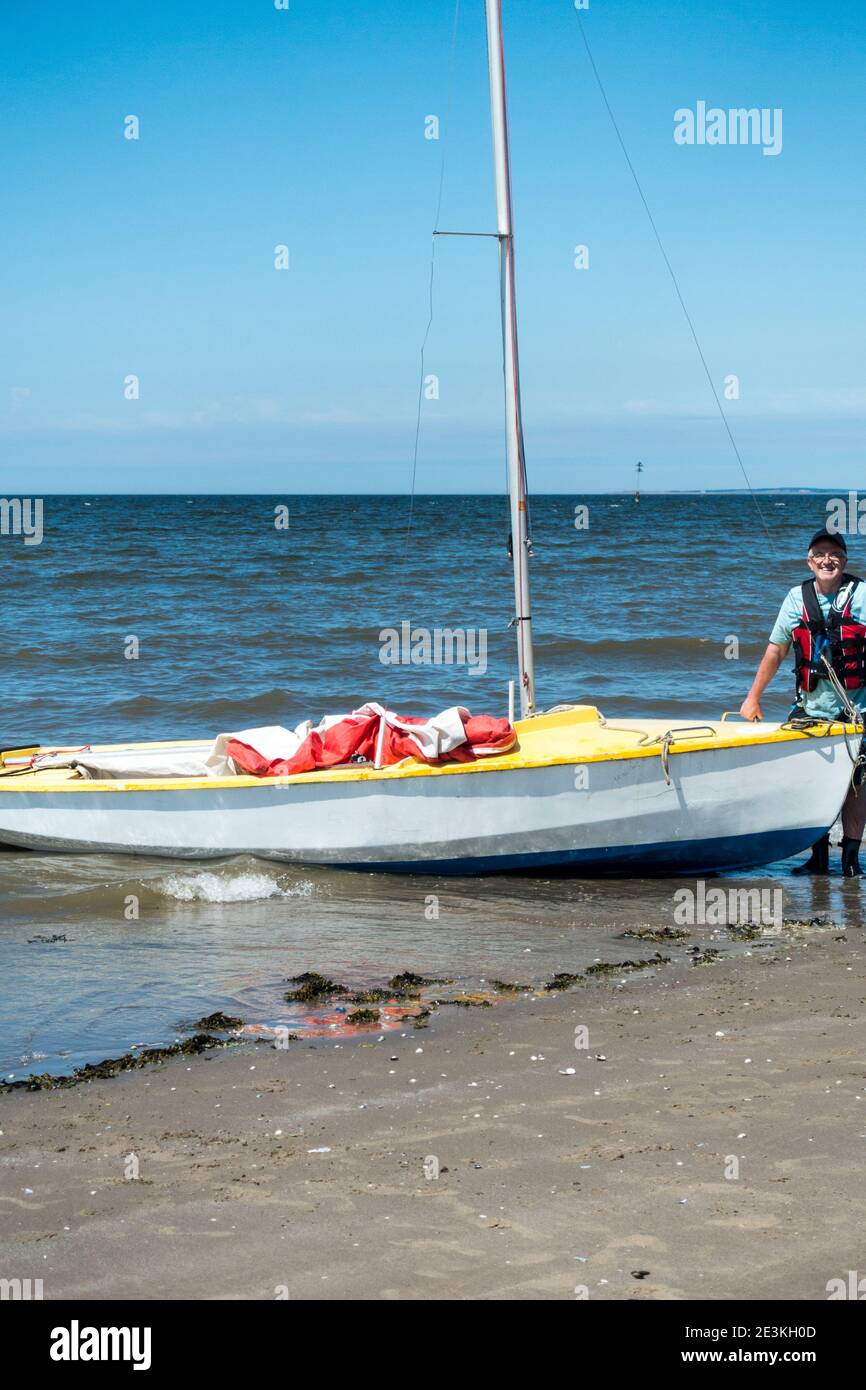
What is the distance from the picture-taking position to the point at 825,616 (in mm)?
7863

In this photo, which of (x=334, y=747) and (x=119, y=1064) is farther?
(x=334, y=747)

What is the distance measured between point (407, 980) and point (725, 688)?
34.6ft

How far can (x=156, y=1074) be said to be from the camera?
5621 mm

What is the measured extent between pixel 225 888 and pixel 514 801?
199 cm

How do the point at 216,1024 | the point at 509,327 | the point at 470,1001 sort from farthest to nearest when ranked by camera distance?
the point at 509,327, the point at 470,1001, the point at 216,1024

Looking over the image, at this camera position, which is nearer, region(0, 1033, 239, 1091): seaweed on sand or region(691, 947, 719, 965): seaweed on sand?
region(0, 1033, 239, 1091): seaweed on sand

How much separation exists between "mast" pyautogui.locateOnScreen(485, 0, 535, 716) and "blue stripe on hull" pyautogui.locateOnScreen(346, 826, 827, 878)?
1.66 meters

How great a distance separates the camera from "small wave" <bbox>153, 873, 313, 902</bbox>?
8688mm

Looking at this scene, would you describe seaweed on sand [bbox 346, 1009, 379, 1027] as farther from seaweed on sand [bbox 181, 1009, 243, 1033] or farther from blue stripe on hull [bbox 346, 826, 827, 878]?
blue stripe on hull [bbox 346, 826, 827, 878]

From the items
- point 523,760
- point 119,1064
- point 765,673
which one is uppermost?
point 765,673

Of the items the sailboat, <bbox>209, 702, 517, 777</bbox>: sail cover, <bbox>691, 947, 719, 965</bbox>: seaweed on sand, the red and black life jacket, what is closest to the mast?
the sailboat

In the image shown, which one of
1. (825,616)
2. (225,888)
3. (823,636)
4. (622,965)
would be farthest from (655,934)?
(225,888)

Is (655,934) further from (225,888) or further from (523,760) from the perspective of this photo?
(225,888)
